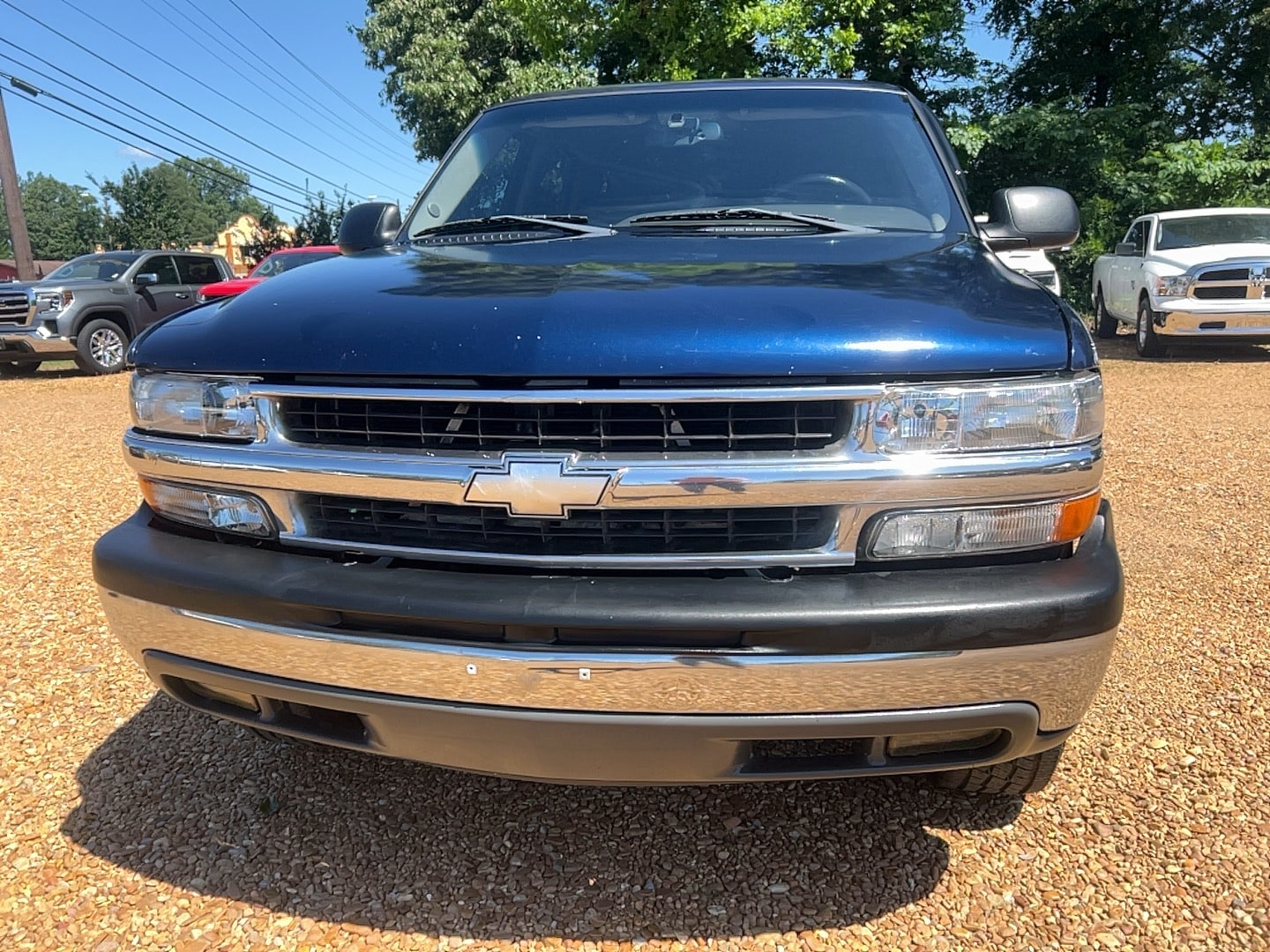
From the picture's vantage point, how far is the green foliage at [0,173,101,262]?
6381 centimetres

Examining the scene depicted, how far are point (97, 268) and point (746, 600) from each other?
48.6 ft

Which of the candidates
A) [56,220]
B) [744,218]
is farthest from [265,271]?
[56,220]

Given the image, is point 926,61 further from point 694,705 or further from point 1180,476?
point 694,705

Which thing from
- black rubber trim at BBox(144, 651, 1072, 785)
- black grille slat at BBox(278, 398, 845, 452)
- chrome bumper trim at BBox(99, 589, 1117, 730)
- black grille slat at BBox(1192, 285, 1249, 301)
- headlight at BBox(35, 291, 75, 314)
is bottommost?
black grille slat at BBox(1192, 285, 1249, 301)

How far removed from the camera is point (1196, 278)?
35.4 ft

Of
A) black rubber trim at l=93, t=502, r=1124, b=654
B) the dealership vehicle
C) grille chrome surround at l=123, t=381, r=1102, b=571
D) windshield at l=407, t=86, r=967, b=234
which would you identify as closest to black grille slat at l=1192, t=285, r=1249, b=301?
windshield at l=407, t=86, r=967, b=234

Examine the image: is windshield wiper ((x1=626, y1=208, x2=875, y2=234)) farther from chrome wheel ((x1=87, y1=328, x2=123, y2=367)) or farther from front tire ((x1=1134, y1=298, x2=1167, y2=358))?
chrome wheel ((x1=87, y1=328, x2=123, y2=367))

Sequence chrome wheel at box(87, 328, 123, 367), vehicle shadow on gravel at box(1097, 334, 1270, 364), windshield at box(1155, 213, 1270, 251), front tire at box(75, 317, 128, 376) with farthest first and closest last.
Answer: chrome wheel at box(87, 328, 123, 367), front tire at box(75, 317, 128, 376), vehicle shadow on gravel at box(1097, 334, 1270, 364), windshield at box(1155, 213, 1270, 251)

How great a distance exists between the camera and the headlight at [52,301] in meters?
12.4

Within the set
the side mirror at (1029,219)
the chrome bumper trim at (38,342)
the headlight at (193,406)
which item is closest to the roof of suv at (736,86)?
the side mirror at (1029,219)

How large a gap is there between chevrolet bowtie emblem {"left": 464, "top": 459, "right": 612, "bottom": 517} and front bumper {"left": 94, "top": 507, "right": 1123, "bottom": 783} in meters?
0.16

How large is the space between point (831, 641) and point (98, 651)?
2986 millimetres

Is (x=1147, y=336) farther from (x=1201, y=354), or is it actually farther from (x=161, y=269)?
(x=161, y=269)

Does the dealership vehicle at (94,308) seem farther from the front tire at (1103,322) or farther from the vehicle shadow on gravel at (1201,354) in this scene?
the front tire at (1103,322)
